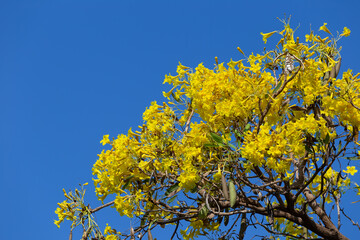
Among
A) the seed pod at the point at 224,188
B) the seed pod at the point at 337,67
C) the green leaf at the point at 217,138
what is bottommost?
the seed pod at the point at 224,188

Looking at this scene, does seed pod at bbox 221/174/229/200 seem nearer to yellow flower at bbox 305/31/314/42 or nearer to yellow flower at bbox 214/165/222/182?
yellow flower at bbox 214/165/222/182

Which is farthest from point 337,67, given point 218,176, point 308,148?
point 218,176

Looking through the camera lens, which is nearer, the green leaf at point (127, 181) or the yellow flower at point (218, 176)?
the yellow flower at point (218, 176)

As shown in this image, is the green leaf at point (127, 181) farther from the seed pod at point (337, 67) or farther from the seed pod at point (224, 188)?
the seed pod at point (337, 67)

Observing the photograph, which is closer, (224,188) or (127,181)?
(224,188)

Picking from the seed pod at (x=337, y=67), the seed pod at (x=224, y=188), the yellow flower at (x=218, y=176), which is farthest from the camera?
the seed pod at (x=337, y=67)

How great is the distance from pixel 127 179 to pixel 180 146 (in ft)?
2.12

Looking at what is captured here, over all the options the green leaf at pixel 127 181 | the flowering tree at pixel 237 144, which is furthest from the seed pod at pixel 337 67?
the green leaf at pixel 127 181

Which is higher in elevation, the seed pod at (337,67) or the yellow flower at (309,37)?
the yellow flower at (309,37)

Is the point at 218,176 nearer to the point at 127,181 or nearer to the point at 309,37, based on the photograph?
the point at 127,181

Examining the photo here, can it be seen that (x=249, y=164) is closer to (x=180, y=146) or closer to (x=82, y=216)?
(x=180, y=146)

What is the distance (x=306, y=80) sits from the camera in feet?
14.7

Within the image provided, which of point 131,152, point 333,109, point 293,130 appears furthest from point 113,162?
point 333,109

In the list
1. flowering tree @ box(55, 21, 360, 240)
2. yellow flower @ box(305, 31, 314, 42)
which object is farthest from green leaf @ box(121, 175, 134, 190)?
yellow flower @ box(305, 31, 314, 42)
